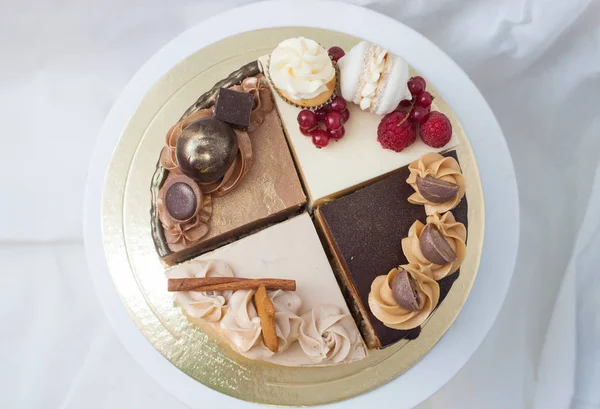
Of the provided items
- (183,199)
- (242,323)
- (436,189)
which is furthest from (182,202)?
(436,189)

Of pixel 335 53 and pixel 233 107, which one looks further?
pixel 335 53

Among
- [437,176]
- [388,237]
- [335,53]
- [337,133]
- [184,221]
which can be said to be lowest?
[388,237]

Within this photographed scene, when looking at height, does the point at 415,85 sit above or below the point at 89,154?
below

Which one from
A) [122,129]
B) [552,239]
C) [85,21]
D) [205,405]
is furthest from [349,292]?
[85,21]

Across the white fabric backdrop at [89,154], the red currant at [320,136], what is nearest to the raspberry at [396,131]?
the red currant at [320,136]

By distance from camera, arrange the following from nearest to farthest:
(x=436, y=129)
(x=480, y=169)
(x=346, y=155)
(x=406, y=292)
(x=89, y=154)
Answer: (x=406, y=292)
(x=436, y=129)
(x=346, y=155)
(x=480, y=169)
(x=89, y=154)

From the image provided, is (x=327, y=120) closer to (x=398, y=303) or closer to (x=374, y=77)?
(x=374, y=77)
